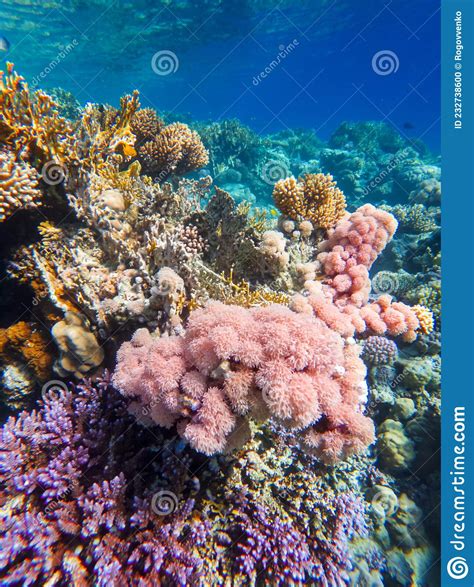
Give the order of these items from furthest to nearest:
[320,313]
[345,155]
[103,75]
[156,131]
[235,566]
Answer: [103,75] < [345,155] < [156,131] < [320,313] < [235,566]

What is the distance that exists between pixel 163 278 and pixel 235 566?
2769mm

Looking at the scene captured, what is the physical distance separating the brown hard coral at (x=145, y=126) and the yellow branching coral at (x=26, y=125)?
11.1 ft

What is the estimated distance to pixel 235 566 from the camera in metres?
2.65

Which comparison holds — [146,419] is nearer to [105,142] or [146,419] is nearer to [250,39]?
[105,142]

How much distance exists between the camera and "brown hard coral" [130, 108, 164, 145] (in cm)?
722

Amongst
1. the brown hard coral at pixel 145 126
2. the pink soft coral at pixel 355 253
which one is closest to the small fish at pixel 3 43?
the brown hard coral at pixel 145 126

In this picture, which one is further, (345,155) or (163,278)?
(345,155)

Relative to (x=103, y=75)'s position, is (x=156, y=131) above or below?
below

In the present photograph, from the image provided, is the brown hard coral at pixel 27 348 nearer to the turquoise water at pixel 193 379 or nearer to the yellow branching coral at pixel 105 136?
the turquoise water at pixel 193 379

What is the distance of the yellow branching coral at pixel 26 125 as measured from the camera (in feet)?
12.7

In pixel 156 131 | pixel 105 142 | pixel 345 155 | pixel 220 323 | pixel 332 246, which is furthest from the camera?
pixel 345 155

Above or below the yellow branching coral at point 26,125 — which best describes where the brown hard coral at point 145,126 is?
above

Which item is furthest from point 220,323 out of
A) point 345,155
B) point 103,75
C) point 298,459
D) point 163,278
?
point 103,75
